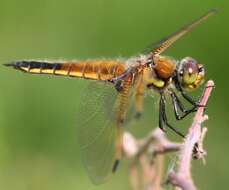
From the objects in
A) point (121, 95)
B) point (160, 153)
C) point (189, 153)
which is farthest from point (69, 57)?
point (189, 153)

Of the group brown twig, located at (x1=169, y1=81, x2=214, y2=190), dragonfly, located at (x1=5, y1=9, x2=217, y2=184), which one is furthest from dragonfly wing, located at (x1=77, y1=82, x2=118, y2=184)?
brown twig, located at (x1=169, y1=81, x2=214, y2=190)

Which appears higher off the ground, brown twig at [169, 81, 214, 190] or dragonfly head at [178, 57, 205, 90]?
dragonfly head at [178, 57, 205, 90]

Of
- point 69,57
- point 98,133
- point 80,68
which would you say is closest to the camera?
point 98,133

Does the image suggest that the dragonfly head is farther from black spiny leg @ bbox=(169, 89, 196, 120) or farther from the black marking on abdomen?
the black marking on abdomen

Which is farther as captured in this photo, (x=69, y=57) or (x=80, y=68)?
(x=69, y=57)

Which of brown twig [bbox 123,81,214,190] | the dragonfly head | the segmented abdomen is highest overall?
the segmented abdomen

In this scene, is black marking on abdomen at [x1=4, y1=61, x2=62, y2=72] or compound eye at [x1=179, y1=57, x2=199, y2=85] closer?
compound eye at [x1=179, y1=57, x2=199, y2=85]

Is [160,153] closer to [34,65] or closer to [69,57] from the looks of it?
[34,65]
